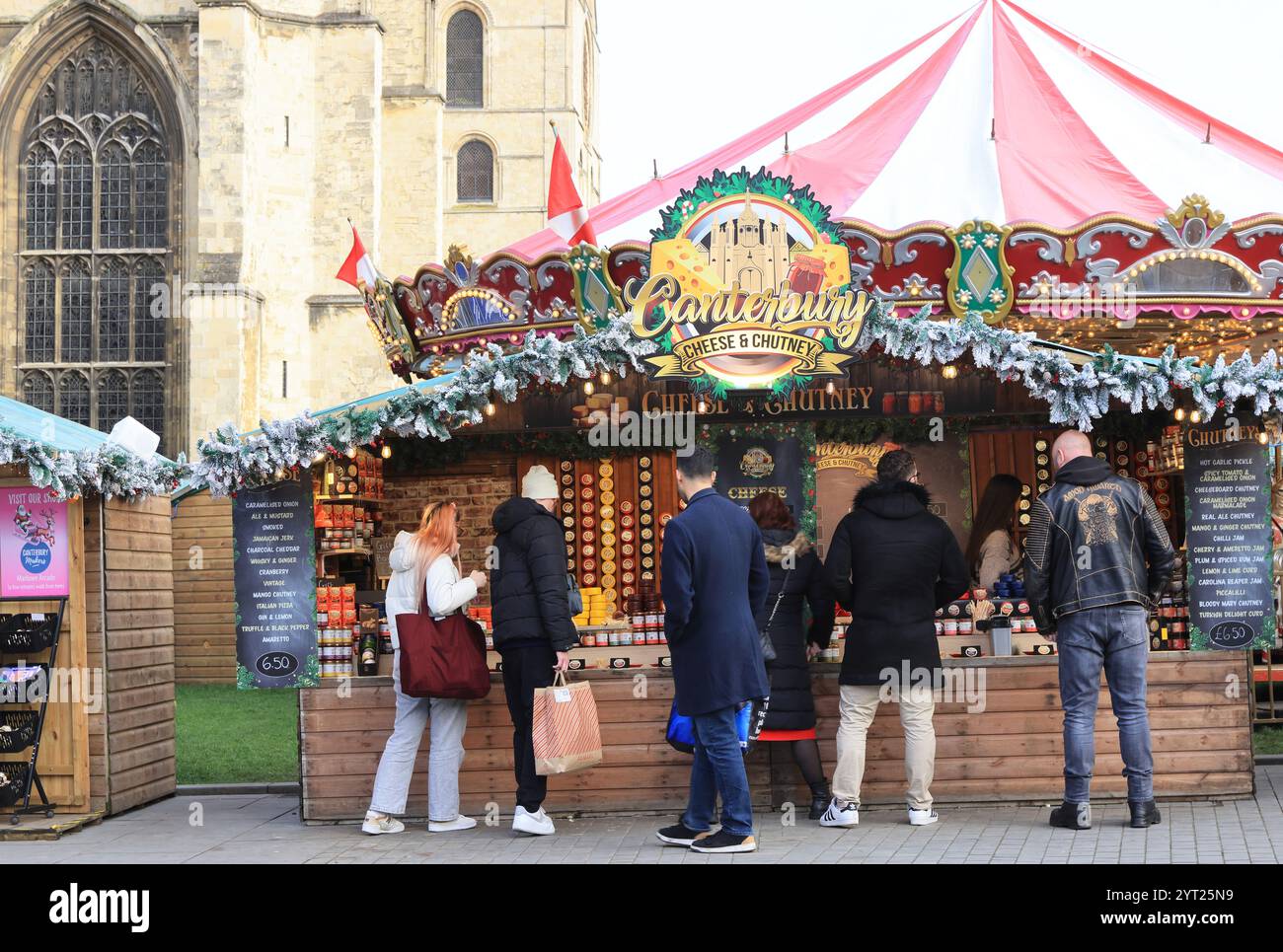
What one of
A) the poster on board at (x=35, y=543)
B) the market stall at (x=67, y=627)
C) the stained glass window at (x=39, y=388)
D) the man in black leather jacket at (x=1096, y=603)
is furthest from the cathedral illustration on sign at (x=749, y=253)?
the stained glass window at (x=39, y=388)

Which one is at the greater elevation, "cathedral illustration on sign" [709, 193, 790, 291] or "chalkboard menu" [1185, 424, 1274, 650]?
"cathedral illustration on sign" [709, 193, 790, 291]

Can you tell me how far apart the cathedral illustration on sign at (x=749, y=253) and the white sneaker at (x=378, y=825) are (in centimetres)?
351

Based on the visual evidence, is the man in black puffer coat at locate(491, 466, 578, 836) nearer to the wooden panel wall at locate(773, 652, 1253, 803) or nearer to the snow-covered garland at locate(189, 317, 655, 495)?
the snow-covered garland at locate(189, 317, 655, 495)

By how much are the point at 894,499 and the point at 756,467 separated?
2974 millimetres

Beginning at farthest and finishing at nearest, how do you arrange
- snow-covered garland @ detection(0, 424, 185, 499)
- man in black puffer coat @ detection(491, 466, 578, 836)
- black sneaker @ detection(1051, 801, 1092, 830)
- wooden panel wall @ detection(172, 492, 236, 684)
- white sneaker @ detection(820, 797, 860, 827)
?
wooden panel wall @ detection(172, 492, 236, 684) → snow-covered garland @ detection(0, 424, 185, 499) → white sneaker @ detection(820, 797, 860, 827) → man in black puffer coat @ detection(491, 466, 578, 836) → black sneaker @ detection(1051, 801, 1092, 830)

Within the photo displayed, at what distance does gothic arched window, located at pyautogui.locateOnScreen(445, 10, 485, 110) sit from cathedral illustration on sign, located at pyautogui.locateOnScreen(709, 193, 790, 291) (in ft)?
118

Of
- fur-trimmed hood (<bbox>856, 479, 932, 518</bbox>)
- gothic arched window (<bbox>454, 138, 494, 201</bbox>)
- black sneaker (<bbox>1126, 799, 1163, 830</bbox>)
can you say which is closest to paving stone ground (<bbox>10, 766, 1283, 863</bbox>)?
black sneaker (<bbox>1126, 799, 1163, 830</bbox>)

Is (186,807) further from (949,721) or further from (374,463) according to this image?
(949,721)

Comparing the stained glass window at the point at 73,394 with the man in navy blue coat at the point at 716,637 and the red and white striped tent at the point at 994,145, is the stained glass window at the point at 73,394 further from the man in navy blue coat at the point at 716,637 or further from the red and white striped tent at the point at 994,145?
the man in navy blue coat at the point at 716,637

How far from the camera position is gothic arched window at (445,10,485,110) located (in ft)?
143

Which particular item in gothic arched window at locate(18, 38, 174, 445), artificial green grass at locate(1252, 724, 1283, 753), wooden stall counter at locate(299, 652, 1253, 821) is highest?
gothic arched window at locate(18, 38, 174, 445)

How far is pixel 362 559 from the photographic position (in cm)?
1198

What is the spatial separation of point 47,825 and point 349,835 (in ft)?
6.02

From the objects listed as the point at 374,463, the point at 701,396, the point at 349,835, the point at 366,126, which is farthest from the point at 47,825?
the point at 366,126
